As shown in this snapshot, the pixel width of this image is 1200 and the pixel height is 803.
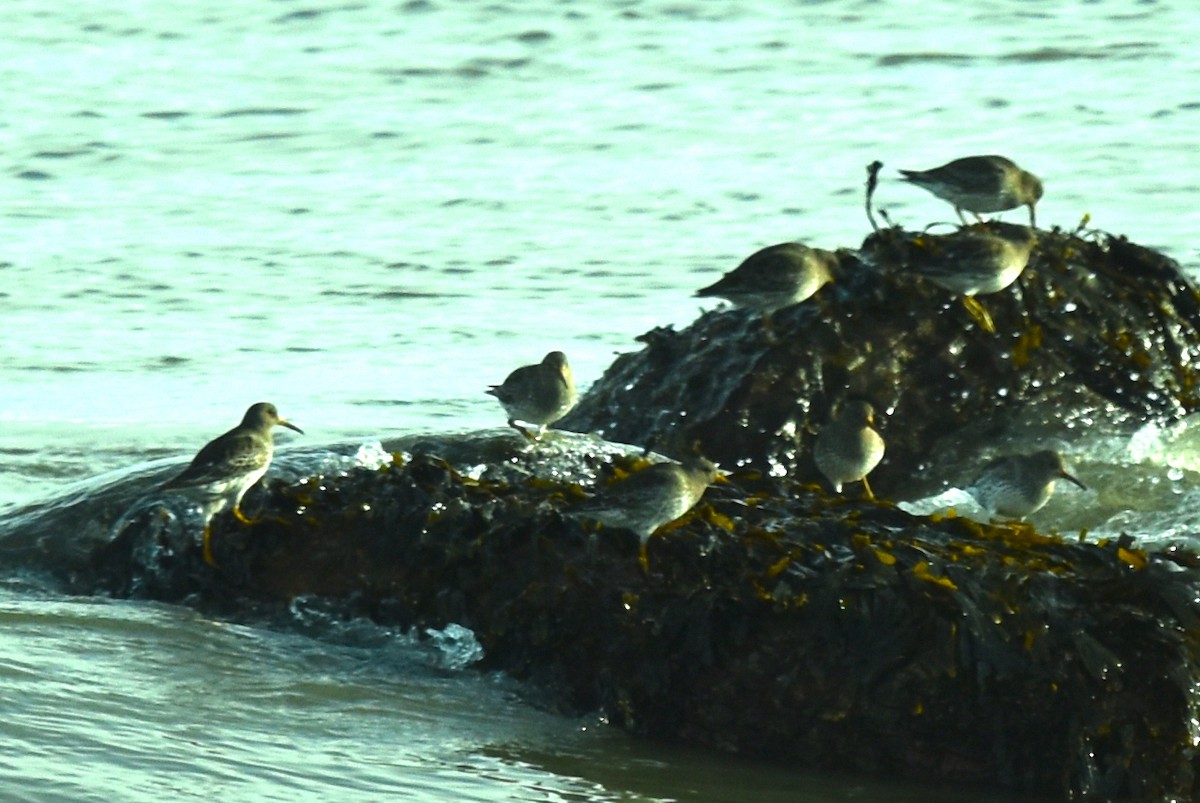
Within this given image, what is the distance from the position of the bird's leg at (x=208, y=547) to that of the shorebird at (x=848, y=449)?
7.07 feet

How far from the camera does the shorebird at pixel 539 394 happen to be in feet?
25.1

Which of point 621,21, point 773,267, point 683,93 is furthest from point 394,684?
point 621,21

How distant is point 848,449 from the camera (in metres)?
7.45

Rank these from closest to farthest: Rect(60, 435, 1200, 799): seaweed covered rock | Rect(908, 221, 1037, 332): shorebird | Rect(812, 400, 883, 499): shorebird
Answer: Rect(60, 435, 1200, 799): seaweed covered rock < Rect(812, 400, 883, 499): shorebird < Rect(908, 221, 1037, 332): shorebird

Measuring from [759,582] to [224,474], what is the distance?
1.90 metres

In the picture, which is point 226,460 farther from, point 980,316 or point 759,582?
point 980,316

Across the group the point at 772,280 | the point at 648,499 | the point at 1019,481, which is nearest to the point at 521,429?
the point at 772,280

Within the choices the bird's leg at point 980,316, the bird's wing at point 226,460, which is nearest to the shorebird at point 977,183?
the bird's leg at point 980,316

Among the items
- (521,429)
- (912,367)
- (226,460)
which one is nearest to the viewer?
(226,460)

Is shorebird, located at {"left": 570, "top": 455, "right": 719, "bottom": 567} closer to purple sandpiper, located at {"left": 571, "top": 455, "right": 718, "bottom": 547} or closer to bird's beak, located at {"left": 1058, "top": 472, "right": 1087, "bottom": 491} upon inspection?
purple sandpiper, located at {"left": 571, "top": 455, "right": 718, "bottom": 547}

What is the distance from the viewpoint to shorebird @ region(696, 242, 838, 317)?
26.1 ft

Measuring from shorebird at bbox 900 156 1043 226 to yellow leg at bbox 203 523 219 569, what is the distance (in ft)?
12.4

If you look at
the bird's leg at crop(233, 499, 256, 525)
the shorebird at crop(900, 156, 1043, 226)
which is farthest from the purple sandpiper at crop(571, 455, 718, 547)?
the shorebird at crop(900, 156, 1043, 226)

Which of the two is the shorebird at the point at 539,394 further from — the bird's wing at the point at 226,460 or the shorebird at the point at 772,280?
the bird's wing at the point at 226,460
